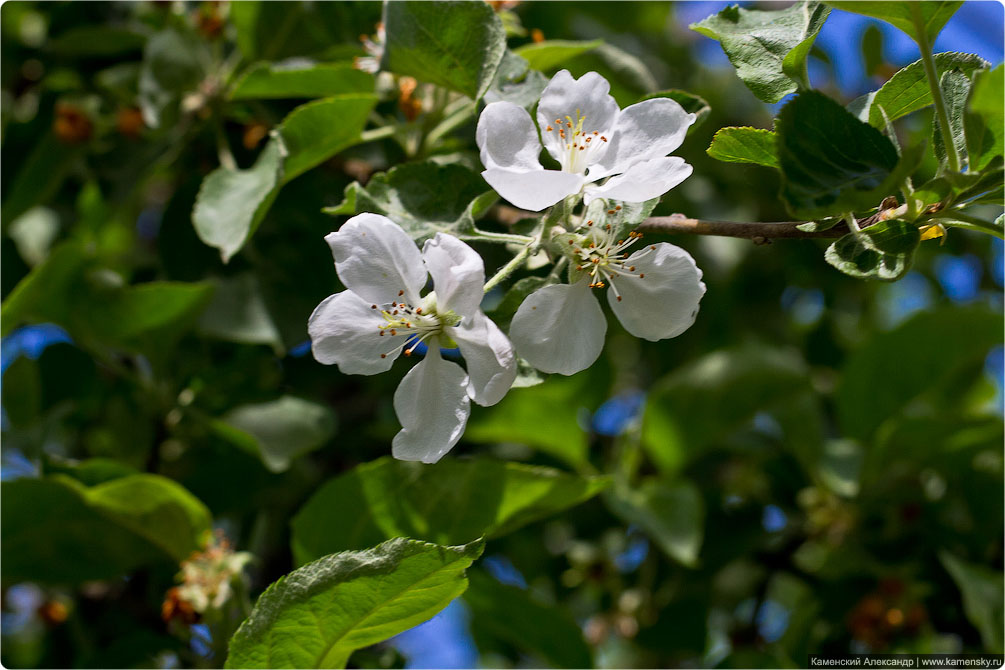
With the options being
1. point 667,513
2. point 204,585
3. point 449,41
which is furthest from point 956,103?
point 204,585

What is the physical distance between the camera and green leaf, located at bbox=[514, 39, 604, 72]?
115 cm

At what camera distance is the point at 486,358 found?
82 cm

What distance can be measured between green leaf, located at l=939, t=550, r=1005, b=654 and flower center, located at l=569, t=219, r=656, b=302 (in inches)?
34.9

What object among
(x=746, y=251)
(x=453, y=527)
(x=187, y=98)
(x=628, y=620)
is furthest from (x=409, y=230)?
(x=746, y=251)

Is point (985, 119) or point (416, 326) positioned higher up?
point (985, 119)

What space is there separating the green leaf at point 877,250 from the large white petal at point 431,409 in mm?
362

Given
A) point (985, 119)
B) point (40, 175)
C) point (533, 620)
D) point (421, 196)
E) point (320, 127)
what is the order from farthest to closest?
point (40, 175) < point (533, 620) < point (320, 127) < point (421, 196) < point (985, 119)

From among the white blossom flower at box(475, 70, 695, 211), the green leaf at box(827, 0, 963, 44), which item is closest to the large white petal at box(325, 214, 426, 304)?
the white blossom flower at box(475, 70, 695, 211)

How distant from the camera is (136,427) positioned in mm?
1447

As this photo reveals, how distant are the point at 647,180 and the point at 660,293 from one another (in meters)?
0.12

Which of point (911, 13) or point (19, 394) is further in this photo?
point (19, 394)

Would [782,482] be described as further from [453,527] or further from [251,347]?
[251,347]

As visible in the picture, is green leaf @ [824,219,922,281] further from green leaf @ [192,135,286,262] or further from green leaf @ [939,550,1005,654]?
green leaf @ [939,550,1005,654]

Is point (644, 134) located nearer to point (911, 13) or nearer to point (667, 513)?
point (911, 13)
